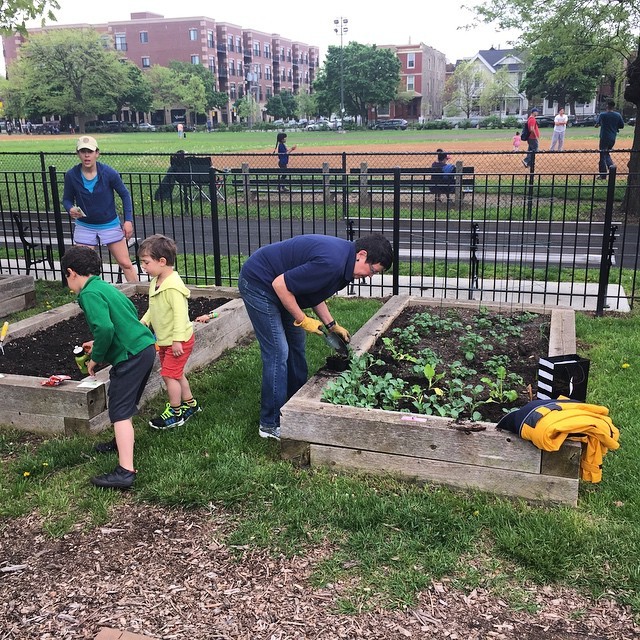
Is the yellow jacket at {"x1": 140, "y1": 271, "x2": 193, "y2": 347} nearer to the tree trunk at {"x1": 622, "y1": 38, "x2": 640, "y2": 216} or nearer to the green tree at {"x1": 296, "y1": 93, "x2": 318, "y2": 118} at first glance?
the tree trunk at {"x1": 622, "y1": 38, "x2": 640, "y2": 216}

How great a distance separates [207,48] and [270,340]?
105698 mm

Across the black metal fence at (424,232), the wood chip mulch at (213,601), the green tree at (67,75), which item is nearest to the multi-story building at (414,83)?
the green tree at (67,75)

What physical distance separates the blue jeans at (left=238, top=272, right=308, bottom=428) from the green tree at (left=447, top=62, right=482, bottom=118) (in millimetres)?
86902

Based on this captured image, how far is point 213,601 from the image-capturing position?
2.98 meters

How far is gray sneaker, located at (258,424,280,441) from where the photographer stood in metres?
4.46

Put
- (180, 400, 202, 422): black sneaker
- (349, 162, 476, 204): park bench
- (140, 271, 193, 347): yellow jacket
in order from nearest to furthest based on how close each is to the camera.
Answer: (140, 271, 193, 347): yellow jacket, (180, 400, 202, 422): black sneaker, (349, 162, 476, 204): park bench

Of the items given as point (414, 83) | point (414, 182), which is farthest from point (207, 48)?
point (414, 182)

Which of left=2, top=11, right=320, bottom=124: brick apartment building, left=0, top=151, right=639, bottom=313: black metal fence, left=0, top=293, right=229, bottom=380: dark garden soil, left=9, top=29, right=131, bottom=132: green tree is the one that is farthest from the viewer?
left=2, top=11, right=320, bottom=124: brick apartment building

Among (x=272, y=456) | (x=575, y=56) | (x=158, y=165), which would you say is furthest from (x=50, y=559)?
(x=158, y=165)

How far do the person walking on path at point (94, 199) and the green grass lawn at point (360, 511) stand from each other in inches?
123

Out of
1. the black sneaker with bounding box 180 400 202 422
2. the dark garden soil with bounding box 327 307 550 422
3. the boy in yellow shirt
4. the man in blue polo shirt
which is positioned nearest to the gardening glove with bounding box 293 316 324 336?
the man in blue polo shirt

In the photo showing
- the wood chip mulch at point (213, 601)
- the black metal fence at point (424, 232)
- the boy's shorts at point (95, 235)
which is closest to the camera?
the wood chip mulch at point (213, 601)

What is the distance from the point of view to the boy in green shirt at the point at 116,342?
3.82 m

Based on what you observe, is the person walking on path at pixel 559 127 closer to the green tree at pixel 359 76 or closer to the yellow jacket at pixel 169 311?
the yellow jacket at pixel 169 311
